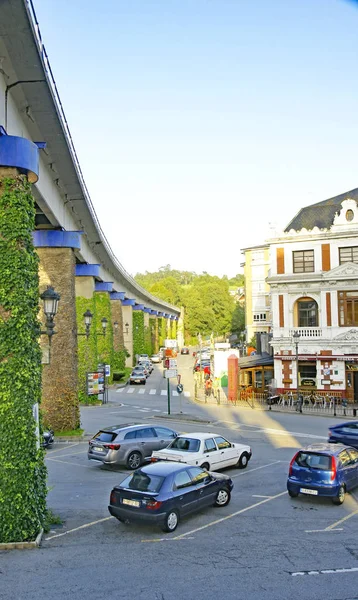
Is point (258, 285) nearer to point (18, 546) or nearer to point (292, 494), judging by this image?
point (292, 494)

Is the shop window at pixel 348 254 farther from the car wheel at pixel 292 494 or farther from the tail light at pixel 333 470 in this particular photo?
the car wheel at pixel 292 494

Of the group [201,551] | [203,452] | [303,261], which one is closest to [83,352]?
[303,261]

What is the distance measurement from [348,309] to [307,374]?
545 centimetres

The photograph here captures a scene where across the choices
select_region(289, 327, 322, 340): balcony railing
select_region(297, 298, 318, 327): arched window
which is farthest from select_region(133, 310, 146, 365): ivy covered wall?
select_region(289, 327, 322, 340): balcony railing

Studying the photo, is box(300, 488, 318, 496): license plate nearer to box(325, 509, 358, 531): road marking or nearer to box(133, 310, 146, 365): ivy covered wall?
box(325, 509, 358, 531): road marking

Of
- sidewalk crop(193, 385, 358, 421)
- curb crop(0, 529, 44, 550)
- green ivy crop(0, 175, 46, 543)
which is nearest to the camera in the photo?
curb crop(0, 529, 44, 550)

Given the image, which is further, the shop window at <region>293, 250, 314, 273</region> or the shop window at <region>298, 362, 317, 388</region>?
the shop window at <region>293, 250, 314, 273</region>

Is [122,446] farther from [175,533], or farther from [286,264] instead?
[286,264]

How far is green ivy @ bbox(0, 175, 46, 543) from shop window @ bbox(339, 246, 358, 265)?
104 ft

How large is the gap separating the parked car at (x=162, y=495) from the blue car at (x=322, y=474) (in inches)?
113

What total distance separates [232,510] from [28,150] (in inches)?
393

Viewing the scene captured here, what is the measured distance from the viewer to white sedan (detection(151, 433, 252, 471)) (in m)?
16.8

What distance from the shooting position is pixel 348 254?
4003 centimetres

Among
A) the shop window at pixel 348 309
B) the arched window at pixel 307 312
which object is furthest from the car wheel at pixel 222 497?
the arched window at pixel 307 312
